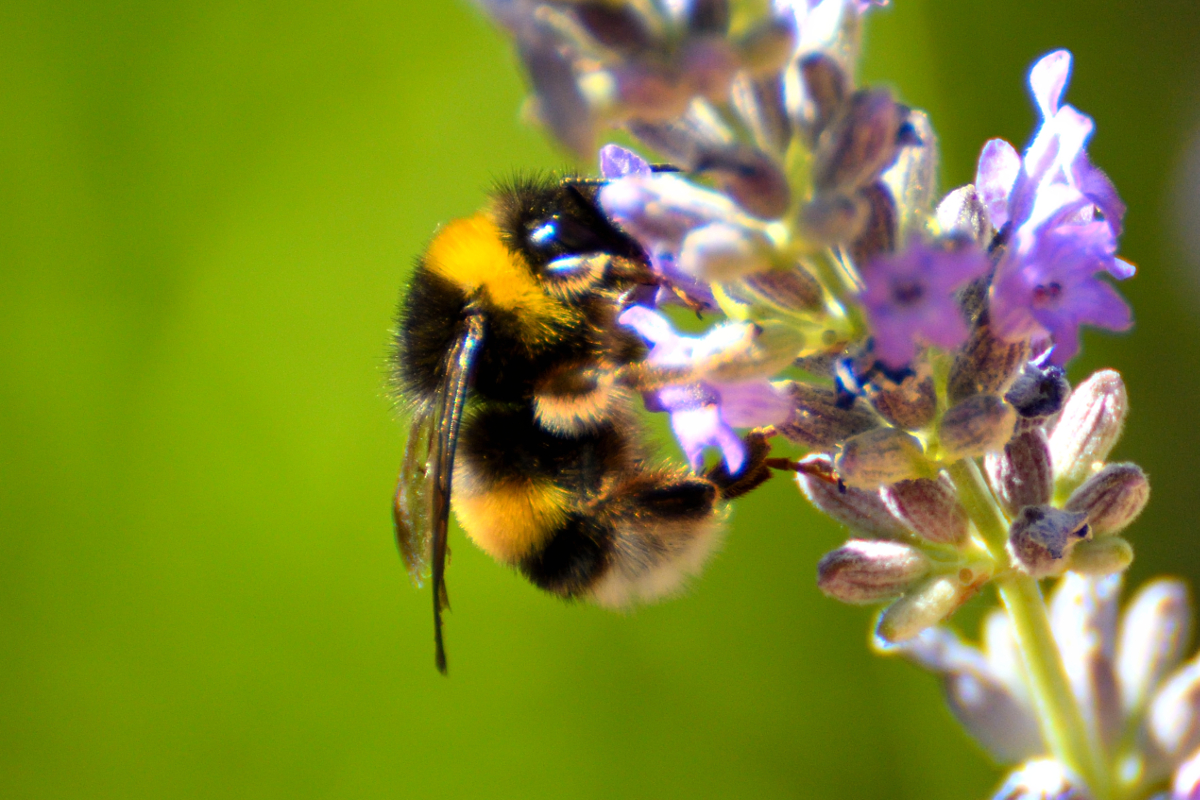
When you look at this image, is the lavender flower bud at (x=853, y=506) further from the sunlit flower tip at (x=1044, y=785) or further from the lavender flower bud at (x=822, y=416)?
the sunlit flower tip at (x=1044, y=785)

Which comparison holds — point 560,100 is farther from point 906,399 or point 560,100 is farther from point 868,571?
point 868,571

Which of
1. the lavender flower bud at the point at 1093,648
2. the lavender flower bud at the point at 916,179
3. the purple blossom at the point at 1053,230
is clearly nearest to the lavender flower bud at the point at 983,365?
the purple blossom at the point at 1053,230

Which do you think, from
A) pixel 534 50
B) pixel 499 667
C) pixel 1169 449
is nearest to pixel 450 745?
pixel 499 667

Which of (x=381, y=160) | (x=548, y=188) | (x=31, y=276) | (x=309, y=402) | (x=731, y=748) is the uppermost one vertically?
(x=381, y=160)

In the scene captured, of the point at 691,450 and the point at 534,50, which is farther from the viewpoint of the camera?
the point at 691,450

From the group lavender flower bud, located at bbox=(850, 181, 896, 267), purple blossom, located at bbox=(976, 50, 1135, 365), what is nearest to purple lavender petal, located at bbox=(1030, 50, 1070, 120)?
purple blossom, located at bbox=(976, 50, 1135, 365)

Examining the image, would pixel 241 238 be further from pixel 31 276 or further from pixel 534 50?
pixel 534 50
